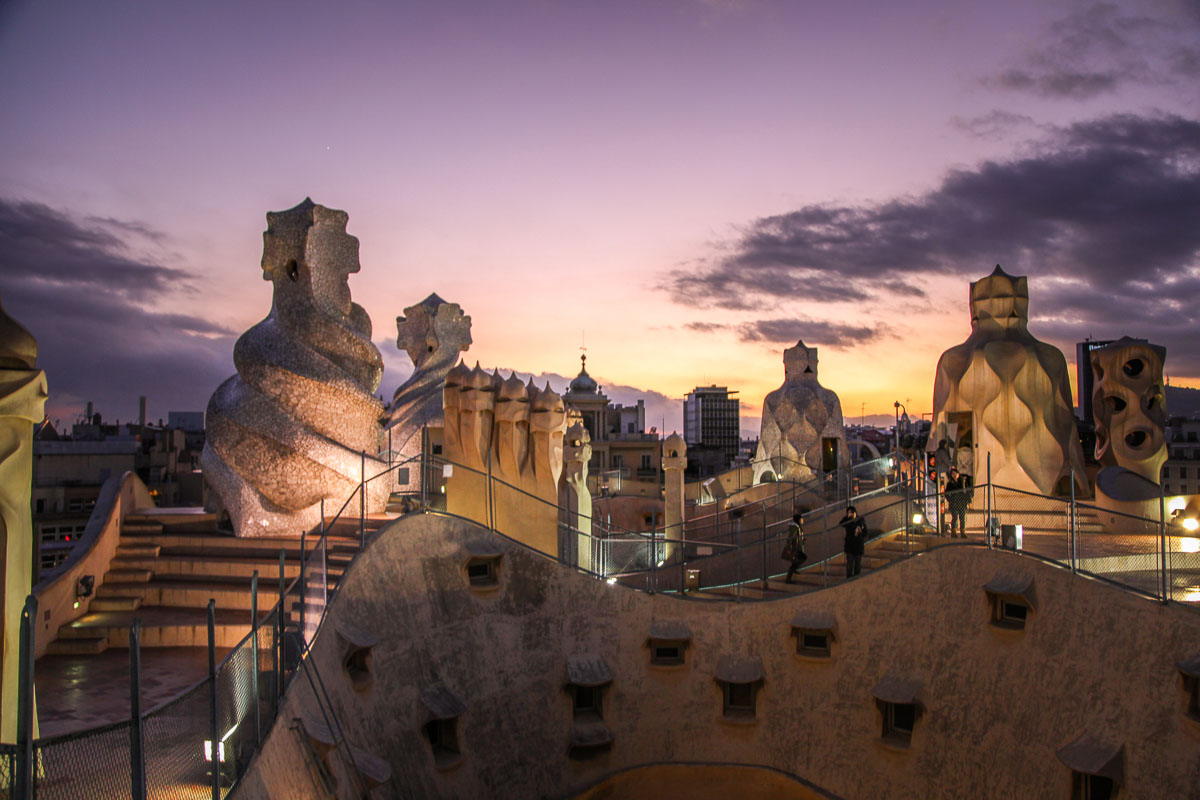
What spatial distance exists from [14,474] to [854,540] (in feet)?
32.7

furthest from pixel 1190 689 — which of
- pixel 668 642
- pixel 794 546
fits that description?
pixel 668 642

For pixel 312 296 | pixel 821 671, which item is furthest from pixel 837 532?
pixel 312 296

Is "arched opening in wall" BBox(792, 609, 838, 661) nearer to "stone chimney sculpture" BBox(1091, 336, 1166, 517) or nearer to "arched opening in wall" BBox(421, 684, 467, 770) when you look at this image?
"arched opening in wall" BBox(421, 684, 467, 770)

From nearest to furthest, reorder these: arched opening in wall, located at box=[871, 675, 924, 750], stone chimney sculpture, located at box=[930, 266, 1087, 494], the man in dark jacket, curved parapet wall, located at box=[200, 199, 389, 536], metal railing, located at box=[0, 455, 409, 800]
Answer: metal railing, located at box=[0, 455, 409, 800], arched opening in wall, located at box=[871, 675, 924, 750], the man in dark jacket, curved parapet wall, located at box=[200, 199, 389, 536], stone chimney sculpture, located at box=[930, 266, 1087, 494]

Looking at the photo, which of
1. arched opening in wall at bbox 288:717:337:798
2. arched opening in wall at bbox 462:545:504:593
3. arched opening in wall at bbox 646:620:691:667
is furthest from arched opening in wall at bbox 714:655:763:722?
arched opening in wall at bbox 288:717:337:798

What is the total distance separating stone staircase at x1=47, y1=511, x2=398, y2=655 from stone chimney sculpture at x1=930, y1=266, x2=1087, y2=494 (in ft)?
40.1

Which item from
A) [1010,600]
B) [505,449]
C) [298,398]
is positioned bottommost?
[1010,600]

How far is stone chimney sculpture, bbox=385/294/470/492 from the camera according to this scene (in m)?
19.1

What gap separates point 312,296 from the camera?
14617 millimetres

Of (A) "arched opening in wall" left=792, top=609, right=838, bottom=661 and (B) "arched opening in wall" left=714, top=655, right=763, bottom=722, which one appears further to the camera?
(B) "arched opening in wall" left=714, top=655, right=763, bottom=722

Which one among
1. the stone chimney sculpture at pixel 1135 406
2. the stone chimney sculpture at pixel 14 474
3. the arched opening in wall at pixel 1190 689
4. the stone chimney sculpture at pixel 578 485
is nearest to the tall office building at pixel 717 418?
the stone chimney sculpture at pixel 578 485

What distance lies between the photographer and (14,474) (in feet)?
17.9

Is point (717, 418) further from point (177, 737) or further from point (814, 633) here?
point (177, 737)

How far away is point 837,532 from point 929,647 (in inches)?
198
